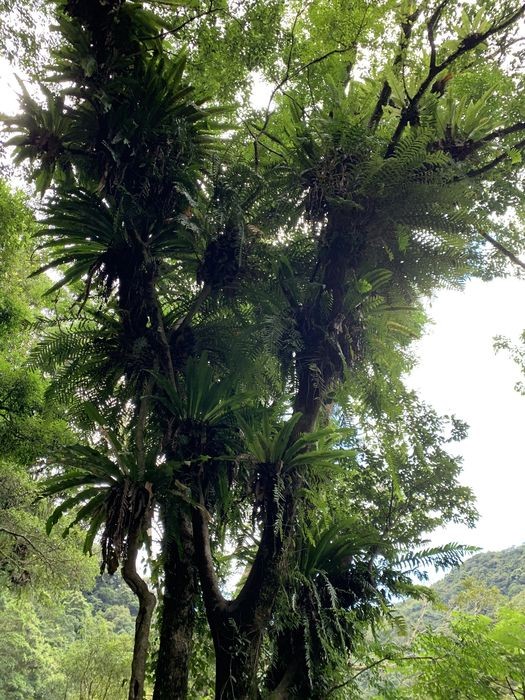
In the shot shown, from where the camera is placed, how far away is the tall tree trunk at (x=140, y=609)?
174 cm

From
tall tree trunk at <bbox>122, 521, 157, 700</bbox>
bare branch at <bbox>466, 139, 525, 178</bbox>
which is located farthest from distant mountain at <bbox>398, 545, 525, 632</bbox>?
tall tree trunk at <bbox>122, 521, 157, 700</bbox>

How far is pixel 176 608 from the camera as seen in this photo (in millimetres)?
2180

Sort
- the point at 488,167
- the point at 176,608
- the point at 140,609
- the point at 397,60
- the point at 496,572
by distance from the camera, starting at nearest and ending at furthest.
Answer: the point at 140,609
the point at 176,608
the point at 488,167
the point at 397,60
the point at 496,572

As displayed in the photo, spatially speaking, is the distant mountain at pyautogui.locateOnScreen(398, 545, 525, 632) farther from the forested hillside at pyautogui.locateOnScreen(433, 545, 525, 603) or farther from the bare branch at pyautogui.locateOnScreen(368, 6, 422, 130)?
the bare branch at pyautogui.locateOnScreen(368, 6, 422, 130)

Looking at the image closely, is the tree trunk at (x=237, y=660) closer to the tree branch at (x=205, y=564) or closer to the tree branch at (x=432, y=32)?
the tree branch at (x=205, y=564)

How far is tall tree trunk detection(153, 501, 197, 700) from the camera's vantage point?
198 cm

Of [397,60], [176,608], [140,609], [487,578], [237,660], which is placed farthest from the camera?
[487,578]

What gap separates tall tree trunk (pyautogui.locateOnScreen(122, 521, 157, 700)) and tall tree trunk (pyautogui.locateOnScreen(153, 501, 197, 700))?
23cm

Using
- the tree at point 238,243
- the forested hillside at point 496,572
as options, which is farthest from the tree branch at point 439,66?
the forested hillside at point 496,572

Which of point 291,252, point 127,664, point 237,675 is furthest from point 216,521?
point 127,664

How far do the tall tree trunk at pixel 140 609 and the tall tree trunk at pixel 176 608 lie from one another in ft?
0.75

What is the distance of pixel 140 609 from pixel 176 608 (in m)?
0.45

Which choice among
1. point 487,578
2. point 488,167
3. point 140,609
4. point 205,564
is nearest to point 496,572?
point 487,578

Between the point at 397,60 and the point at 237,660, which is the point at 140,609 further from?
the point at 397,60
